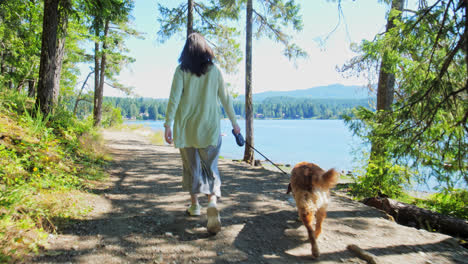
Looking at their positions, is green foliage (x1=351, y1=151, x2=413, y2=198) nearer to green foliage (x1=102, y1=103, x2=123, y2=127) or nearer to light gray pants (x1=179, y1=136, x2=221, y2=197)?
light gray pants (x1=179, y1=136, x2=221, y2=197)

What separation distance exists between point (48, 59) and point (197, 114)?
16.8 feet

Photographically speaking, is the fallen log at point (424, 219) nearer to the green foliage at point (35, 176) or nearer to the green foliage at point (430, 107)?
the green foliage at point (430, 107)

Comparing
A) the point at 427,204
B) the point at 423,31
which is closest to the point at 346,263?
the point at 423,31

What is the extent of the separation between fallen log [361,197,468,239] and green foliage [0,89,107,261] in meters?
4.92

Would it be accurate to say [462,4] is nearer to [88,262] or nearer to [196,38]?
[196,38]

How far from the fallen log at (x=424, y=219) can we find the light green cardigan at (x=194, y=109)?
357 cm

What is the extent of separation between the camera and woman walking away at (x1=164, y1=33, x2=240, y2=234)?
3074mm

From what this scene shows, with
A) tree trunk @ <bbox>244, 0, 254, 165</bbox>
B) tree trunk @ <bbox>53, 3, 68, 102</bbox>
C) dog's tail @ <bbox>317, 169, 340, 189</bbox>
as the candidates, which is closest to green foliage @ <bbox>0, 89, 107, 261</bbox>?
tree trunk @ <bbox>53, 3, 68, 102</bbox>

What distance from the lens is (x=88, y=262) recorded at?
2.29 meters

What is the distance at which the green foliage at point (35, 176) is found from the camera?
96.4 inches

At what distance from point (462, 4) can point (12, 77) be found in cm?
1826

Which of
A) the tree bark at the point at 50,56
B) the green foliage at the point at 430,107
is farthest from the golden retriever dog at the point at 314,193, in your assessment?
the tree bark at the point at 50,56

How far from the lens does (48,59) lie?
609 centimetres


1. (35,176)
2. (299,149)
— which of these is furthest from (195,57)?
(299,149)
